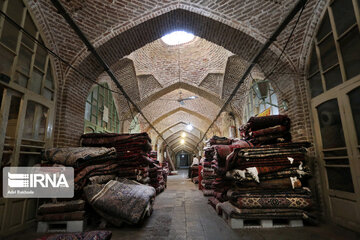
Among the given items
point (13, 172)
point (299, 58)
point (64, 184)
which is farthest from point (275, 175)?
point (13, 172)

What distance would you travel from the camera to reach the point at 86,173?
350 cm

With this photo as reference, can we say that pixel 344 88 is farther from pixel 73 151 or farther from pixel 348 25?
pixel 73 151

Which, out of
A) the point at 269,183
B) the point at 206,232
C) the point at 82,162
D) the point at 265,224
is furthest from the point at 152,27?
the point at 265,224

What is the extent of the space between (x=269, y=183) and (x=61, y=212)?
11.7ft

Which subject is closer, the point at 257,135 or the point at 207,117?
the point at 257,135

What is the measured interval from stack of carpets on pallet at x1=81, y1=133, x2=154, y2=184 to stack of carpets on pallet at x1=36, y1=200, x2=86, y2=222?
1563mm

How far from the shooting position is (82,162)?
360 centimetres

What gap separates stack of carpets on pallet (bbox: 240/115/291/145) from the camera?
426 cm

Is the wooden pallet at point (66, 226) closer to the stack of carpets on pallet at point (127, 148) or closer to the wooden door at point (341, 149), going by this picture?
the stack of carpets on pallet at point (127, 148)

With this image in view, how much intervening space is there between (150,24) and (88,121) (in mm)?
3582

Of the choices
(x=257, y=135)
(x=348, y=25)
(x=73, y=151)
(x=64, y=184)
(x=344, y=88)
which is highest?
(x=348, y=25)

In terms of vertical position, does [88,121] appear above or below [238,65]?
below

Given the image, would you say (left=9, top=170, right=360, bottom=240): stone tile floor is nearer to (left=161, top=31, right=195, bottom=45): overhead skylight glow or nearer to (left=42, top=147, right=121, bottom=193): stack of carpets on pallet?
(left=42, top=147, right=121, bottom=193): stack of carpets on pallet

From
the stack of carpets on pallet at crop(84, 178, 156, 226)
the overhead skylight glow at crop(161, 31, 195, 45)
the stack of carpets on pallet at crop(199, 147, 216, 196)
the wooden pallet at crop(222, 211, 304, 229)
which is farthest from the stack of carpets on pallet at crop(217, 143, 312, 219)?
the overhead skylight glow at crop(161, 31, 195, 45)
